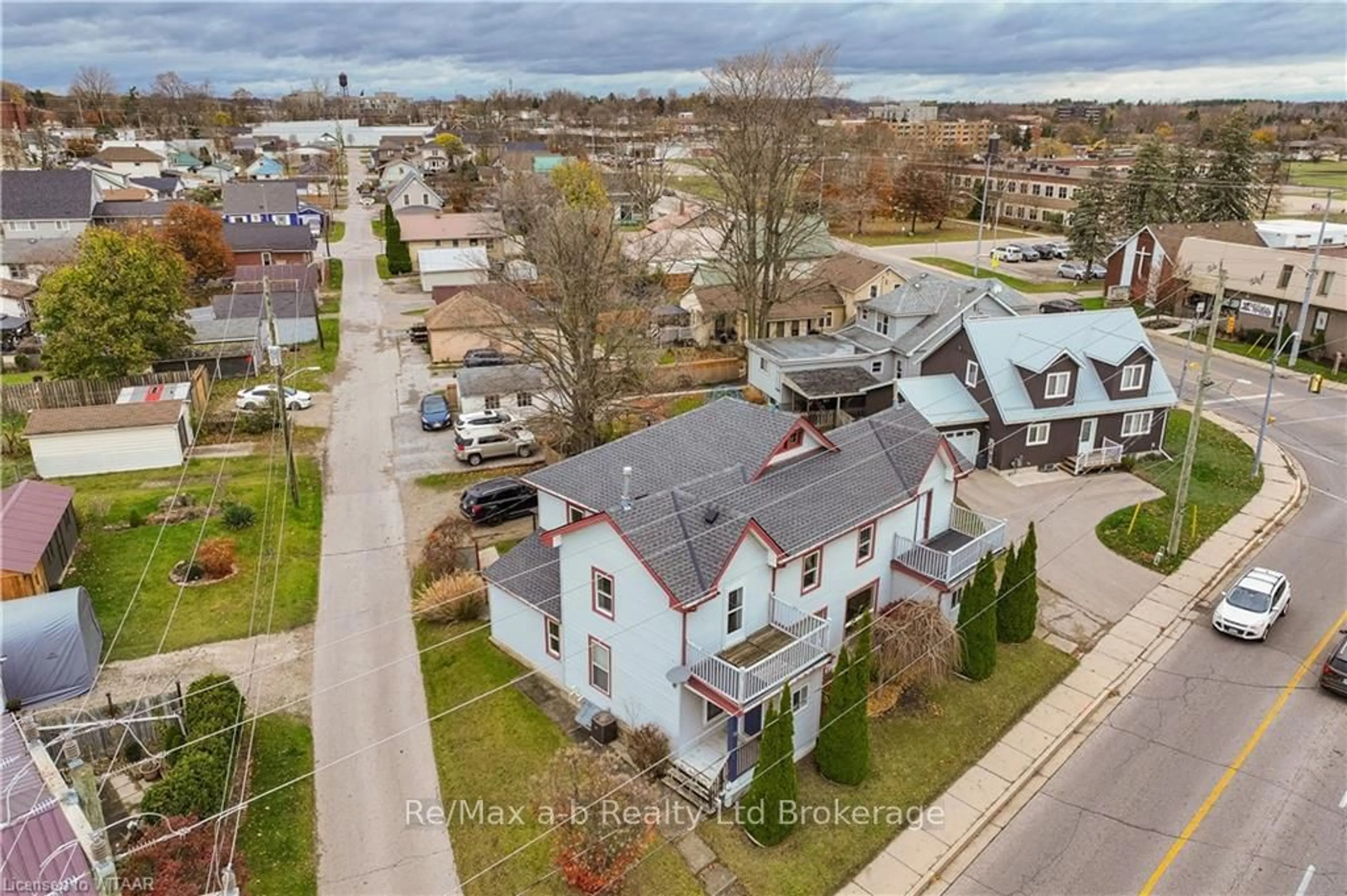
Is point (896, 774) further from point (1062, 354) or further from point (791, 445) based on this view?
point (1062, 354)

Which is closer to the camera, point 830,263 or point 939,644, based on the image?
point 939,644

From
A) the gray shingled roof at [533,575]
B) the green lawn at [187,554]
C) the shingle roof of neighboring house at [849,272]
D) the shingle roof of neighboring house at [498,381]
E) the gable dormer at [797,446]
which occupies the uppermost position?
the shingle roof of neighboring house at [849,272]

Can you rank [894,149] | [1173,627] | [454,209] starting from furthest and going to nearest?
[894,149]
[454,209]
[1173,627]

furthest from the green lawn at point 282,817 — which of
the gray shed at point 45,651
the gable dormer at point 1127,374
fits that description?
the gable dormer at point 1127,374

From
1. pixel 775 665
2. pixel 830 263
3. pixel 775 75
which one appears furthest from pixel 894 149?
pixel 775 665

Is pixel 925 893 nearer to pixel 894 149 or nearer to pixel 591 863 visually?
pixel 591 863

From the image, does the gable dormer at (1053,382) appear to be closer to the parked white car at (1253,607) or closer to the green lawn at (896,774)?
the parked white car at (1253,607)

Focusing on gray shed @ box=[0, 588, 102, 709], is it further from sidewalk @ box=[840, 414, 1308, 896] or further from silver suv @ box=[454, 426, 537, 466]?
sidewalk @ box=[840, 414, 1308, 896]
